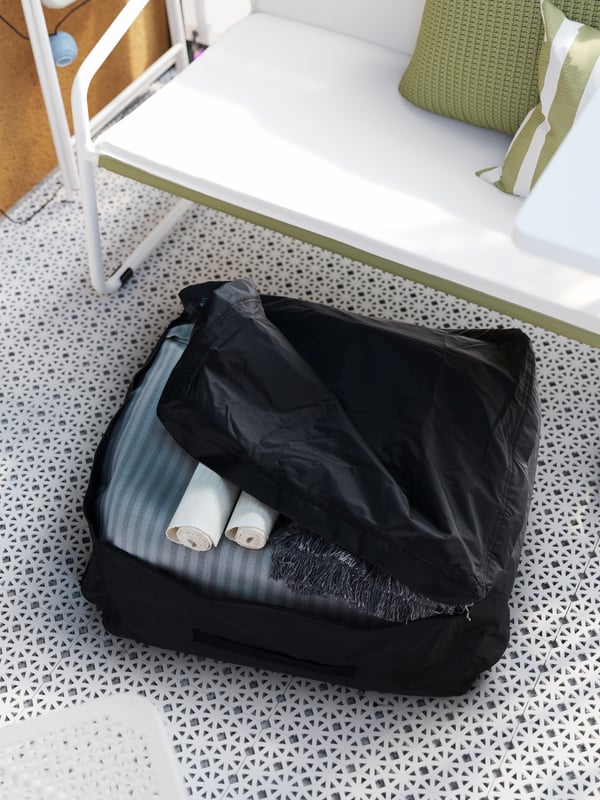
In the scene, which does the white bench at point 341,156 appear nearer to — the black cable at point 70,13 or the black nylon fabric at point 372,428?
the black nylon fabric at point 372,428

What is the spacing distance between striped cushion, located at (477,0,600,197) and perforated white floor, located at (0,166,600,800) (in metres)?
0.46

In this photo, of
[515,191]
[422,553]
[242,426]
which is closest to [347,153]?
[515,191]

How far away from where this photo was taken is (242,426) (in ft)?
4.30

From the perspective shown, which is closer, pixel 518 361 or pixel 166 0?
pixel 518 361

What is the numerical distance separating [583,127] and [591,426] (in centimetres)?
84

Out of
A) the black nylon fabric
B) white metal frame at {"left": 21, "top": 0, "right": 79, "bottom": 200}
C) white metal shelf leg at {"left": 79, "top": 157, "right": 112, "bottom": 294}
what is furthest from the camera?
white metal frame at {"left": 21, "top": 0, "right": 79, "bottom": 200}

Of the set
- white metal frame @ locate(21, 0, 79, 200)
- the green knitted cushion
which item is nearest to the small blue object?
white metal frame @ locate(21, 0, 79, 200)

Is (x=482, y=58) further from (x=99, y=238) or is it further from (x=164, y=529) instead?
(x=164, y=529)

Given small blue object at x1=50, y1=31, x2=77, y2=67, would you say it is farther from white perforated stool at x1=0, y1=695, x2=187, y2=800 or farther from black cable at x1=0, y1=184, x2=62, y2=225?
white perforated stool at x1=0, y1=695, x2=187, y2=800

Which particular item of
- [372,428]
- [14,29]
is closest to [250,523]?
[372,428]

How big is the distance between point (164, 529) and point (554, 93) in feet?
3.10

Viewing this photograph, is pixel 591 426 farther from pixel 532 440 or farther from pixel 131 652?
pixel 131 652

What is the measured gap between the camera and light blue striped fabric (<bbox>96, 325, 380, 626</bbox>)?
135 centimetres

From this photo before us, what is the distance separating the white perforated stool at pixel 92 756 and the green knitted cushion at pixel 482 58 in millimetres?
1173
